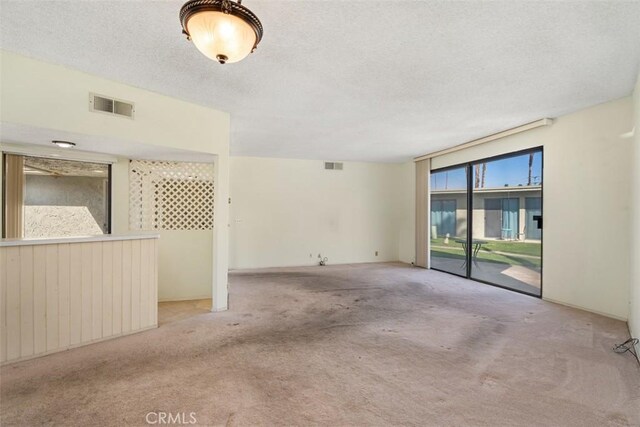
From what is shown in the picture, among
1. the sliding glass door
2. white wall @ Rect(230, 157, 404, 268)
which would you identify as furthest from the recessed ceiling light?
the sliding glass door

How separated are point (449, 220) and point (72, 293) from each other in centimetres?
613

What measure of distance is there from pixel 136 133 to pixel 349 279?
13.2 feet

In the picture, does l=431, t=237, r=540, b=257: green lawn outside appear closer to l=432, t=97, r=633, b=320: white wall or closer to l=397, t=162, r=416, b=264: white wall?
l=432, t=97, r=633, b=320: white wall

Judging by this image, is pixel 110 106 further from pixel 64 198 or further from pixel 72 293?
pixel 72 293

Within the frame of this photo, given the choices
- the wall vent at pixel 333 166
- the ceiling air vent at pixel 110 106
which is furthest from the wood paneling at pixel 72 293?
the wall vent at pixel 333 166

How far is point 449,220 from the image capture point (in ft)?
20.0

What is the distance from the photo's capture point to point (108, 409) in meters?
1.75

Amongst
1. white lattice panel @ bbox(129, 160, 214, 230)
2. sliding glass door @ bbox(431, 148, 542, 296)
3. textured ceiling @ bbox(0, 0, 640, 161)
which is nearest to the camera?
textured ceiling @ bbox(0, 0, 640, 161)

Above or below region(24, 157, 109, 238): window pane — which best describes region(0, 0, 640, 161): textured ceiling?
above

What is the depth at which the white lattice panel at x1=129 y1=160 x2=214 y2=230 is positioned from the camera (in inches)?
155

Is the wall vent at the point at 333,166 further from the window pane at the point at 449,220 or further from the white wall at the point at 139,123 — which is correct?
the white wall at the point at 139,123

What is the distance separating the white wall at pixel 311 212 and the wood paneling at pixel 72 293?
3254 millimetres

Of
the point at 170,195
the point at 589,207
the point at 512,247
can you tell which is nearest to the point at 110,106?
the point at 170,195

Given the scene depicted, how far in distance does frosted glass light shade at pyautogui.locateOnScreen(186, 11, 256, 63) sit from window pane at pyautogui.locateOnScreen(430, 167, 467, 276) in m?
5.13
